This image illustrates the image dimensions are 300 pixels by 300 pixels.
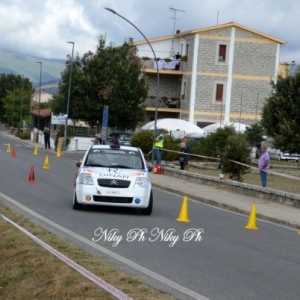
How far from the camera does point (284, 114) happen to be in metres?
33.0

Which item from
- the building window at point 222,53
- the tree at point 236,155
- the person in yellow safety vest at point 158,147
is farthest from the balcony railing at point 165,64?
the tree at point 236,155

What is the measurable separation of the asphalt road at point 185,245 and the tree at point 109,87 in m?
33.9

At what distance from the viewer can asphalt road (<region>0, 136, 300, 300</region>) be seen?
918cm

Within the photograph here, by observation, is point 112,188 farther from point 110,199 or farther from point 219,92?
point 219,92

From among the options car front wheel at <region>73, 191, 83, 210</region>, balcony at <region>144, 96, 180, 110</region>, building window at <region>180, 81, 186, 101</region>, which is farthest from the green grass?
balcony at <region>144, 96, 180, 110</region>

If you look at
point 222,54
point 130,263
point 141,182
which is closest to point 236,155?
point 141,182

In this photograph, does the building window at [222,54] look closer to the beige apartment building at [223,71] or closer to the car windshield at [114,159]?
the beige apartment building at [223,71]

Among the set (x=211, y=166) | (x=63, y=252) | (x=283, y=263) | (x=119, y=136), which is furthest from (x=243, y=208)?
(x=119, y=136)

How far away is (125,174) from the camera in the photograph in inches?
→ 655

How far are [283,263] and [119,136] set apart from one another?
1643 inches

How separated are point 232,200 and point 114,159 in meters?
5.71

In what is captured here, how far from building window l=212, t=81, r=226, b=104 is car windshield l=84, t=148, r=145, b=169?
41.4 meters

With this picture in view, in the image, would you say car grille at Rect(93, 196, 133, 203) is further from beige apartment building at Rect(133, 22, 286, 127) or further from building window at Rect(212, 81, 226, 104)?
building window at Rect(212, 81, 226, 104)

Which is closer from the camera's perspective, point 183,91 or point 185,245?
point 185,245
